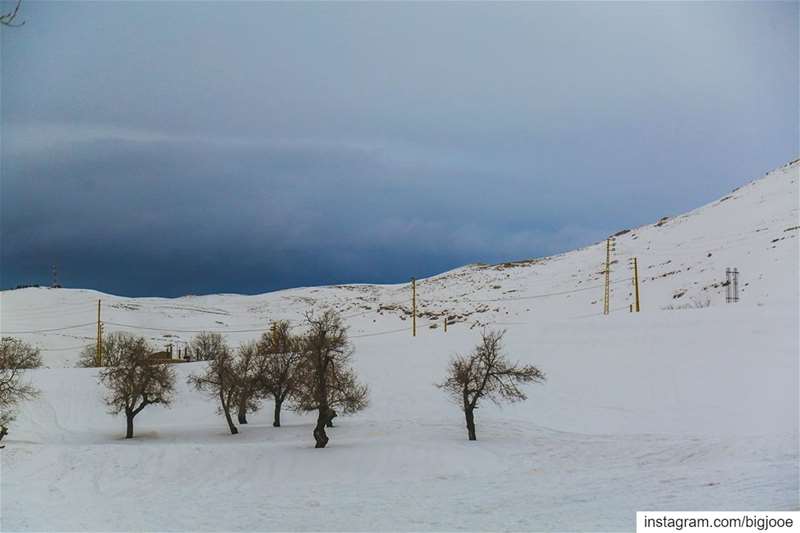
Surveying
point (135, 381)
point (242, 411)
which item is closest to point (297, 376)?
point (242, 411)

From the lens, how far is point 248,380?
3334 cm

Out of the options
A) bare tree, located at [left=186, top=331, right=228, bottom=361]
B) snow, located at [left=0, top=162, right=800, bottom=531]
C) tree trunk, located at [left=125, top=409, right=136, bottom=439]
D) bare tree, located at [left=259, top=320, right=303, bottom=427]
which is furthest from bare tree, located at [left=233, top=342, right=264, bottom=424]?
tree trunk, located at [left=125, top=409, right=136, bottom=439]

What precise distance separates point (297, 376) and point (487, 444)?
8672 mm

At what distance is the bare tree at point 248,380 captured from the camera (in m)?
33.1

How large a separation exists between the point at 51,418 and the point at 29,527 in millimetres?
26157

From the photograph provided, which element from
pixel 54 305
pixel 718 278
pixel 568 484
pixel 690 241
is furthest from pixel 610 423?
pixel 54 305

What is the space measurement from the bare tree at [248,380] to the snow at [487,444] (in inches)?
57.1

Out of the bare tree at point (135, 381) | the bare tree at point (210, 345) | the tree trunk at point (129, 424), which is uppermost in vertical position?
the bare tree at point (210, 345)

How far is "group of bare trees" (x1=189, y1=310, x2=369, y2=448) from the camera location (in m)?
27.8

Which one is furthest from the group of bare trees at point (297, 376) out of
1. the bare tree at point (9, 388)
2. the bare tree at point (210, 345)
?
the bare tree at point (9, 388)

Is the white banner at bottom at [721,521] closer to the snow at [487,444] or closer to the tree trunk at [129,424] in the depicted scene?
the snow at [487,444]

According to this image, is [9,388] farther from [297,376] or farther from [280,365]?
[280,365]

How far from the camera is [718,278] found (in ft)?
219

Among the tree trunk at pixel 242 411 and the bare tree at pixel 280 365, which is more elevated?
the bare tree at pixel 280 365
